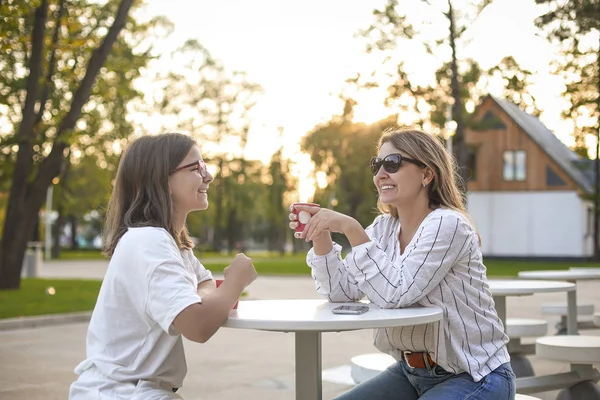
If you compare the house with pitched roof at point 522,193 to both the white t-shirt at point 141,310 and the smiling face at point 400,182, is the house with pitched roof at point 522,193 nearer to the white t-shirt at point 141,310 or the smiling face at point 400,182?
the smiling face at point 400,182

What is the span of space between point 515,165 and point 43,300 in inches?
1259

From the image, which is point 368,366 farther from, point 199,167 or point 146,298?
point 146,298

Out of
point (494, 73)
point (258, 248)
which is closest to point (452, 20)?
point (494, 73)

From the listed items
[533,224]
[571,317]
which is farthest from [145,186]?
[533,224]

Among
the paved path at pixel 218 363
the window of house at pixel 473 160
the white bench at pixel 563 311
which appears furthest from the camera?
the window of house at pixel 473 160

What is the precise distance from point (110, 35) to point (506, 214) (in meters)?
30.4

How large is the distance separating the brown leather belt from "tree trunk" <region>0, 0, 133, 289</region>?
537 inches

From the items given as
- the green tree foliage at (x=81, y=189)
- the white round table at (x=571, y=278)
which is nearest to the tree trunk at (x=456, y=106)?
the white round table at (x=571, y=278)

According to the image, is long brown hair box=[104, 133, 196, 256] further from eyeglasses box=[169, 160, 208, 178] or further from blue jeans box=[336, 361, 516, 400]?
blue jeans box=[336, 361, 516, 400]

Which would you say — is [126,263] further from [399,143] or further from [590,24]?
[590,24]

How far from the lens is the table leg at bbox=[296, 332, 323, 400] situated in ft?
9.84

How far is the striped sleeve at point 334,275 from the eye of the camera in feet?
11.3

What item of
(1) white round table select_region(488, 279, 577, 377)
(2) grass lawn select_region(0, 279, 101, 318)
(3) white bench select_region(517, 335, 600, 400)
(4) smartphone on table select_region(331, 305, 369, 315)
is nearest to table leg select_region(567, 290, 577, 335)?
(1) white round table select_region(488, 279, 577, 377)

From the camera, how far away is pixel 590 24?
Result: 60.3 feet
